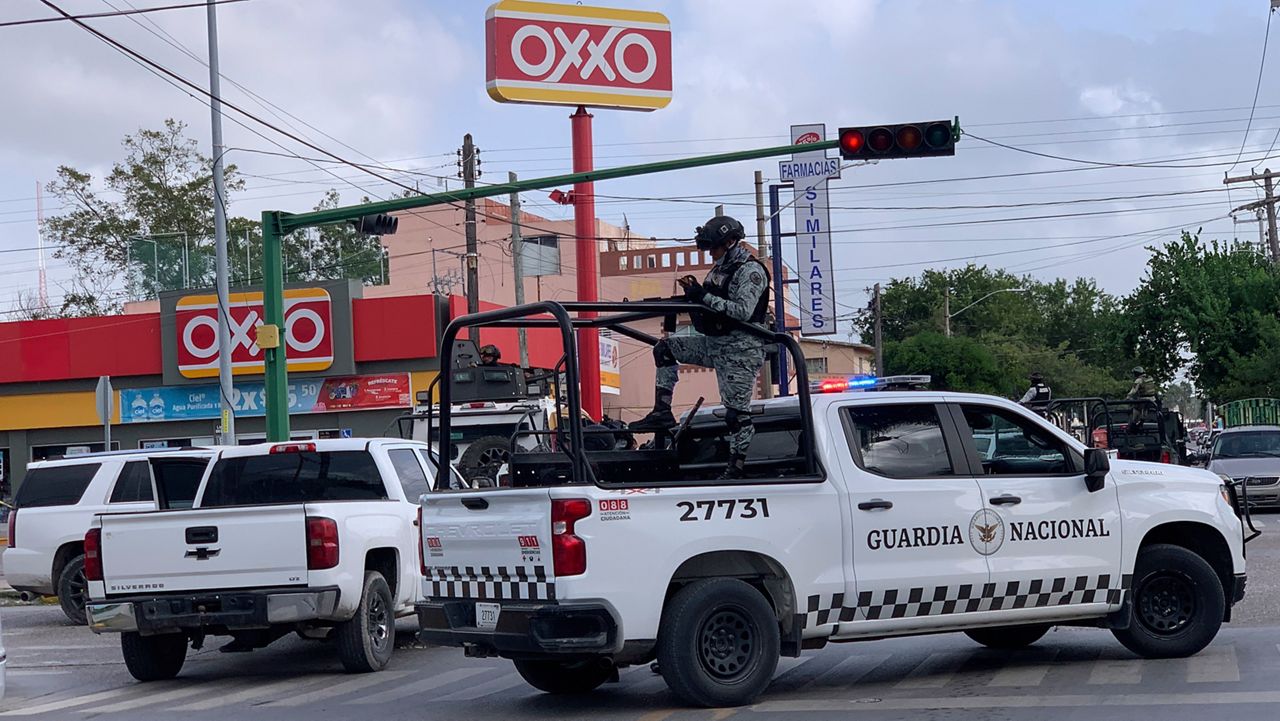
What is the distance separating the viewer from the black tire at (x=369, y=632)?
1137 centimetres

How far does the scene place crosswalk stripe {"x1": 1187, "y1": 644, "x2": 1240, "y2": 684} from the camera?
9.16m

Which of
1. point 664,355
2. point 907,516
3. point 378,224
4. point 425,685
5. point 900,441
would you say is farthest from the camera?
point 378,224

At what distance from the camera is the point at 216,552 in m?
10.8

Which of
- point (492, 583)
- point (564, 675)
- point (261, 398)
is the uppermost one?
point (261, 398)

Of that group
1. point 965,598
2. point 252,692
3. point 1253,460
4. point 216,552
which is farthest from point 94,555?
point 1253,460

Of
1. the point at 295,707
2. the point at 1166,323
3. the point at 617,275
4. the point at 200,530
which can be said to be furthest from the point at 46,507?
the point at 617,275

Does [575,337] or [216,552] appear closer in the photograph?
[575,337]

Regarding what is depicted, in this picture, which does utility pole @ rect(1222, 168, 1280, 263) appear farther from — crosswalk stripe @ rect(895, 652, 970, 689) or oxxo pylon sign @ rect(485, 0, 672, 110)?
crosswalk stripe @ rect(895, 652, 970, 689)

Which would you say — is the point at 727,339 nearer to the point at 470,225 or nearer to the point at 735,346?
the point at 735,346

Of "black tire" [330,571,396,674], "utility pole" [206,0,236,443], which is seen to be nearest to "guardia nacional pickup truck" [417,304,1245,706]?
"black tire" [330,571,396,674]

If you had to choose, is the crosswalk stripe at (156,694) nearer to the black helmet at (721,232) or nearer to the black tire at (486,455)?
the black tire at (486,455)

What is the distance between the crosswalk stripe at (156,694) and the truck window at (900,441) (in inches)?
201

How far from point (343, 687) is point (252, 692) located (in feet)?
2.20

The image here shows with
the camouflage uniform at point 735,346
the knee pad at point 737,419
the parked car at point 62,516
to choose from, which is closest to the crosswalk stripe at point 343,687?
the camouflage uniform at point 735,346
